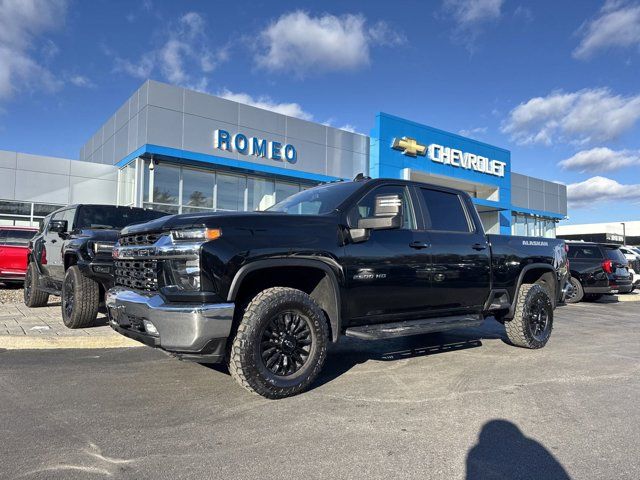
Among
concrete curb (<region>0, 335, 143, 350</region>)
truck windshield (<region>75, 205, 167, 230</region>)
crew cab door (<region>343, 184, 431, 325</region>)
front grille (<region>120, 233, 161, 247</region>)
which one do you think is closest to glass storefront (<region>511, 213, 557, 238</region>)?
truck windshield (<region>75, 205, 167, 230</region>)

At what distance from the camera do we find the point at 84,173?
59.7 ft

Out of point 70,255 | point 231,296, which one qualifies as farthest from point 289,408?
point 70,255

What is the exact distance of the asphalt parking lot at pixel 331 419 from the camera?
2842mm

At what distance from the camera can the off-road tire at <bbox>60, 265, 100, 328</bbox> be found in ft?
21.1

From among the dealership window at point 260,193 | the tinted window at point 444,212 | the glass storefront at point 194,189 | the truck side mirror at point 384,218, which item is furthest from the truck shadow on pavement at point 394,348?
the dealership window at point 260,193

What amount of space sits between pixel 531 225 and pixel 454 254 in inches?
1307

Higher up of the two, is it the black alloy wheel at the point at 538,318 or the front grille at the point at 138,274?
the front grille at the point at 138,274

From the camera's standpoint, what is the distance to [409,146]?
24125 mm

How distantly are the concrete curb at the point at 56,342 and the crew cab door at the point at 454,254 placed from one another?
3.99m

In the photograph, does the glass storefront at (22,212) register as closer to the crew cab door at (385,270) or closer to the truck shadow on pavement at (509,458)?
the crew cab door at (385,270)

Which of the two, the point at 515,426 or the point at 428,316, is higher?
the point at 428,316

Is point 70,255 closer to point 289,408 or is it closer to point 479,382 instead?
point 289,408

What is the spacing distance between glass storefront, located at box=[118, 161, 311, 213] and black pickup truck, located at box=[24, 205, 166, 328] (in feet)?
26.9

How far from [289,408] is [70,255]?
467 centimetres
